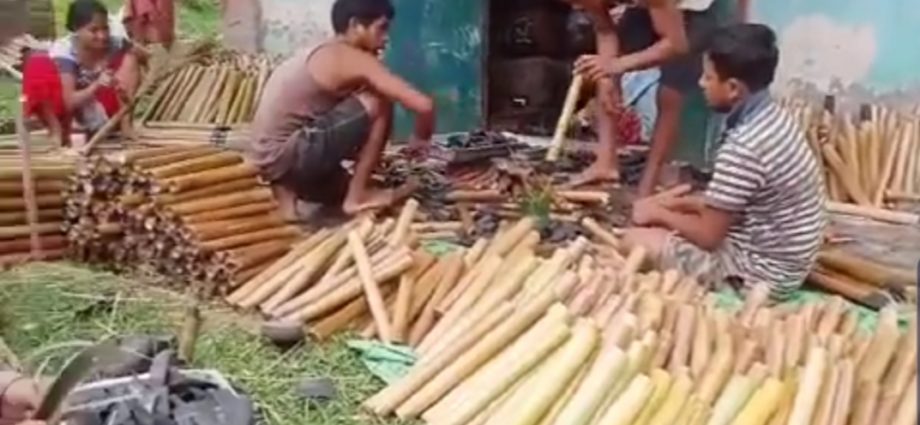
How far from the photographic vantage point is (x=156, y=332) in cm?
506

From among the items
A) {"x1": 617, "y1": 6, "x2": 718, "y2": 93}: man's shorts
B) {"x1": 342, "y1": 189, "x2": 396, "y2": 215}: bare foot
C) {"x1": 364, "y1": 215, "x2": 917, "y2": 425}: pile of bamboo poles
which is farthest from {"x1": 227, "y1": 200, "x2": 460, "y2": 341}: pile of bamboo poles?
{"x1": 617, "y1": 6, "x2": 718, "y2": 93}: man's shorts

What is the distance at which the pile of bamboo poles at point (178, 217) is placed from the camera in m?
5.52

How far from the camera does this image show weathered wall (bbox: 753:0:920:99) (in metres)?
6.75

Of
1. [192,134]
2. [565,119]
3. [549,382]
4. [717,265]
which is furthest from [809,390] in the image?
[192,134]

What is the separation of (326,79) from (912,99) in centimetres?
275

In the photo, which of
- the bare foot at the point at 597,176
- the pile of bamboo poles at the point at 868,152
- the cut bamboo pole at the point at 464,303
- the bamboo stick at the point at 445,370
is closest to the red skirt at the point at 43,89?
the bare foot at the point at 597,176

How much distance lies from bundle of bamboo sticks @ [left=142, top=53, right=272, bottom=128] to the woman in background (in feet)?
0.84

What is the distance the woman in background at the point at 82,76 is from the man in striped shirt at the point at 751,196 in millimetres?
3578

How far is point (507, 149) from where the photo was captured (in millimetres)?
8164

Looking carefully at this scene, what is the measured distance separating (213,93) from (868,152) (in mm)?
3707

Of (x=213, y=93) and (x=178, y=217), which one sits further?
(x=213, y=93)

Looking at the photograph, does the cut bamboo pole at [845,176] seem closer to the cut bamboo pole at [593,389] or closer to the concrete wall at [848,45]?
the concrete wall at [848,45]

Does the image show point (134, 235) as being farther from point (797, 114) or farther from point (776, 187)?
point (797, 114)

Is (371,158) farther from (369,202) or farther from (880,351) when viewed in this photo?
(880,351)
